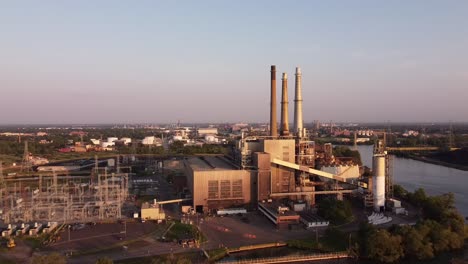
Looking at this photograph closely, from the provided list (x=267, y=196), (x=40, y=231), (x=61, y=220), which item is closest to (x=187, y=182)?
(x=267, y=196)

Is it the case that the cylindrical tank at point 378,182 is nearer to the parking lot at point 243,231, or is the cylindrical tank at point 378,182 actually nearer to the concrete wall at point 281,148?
the concrete wall at point 281,148

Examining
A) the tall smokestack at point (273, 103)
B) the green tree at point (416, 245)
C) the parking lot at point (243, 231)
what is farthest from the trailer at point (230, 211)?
the green tree at point (416, 245)

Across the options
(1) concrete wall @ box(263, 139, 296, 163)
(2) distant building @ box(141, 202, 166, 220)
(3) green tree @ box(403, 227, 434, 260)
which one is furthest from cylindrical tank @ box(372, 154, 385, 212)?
(2) distant building @ box(141, 202, 166, 220)

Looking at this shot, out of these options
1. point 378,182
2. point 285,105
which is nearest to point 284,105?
point 285,105

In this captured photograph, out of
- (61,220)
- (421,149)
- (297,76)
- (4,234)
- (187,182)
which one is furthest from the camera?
(421,149)

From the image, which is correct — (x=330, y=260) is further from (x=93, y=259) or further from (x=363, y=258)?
(x=93, y=259)

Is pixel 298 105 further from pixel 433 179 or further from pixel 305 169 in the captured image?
pixel 433 179

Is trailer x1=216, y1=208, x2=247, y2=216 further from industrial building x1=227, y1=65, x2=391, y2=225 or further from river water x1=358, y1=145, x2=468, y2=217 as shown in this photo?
river water x1=358, y1=145, x2=468, y2=217
